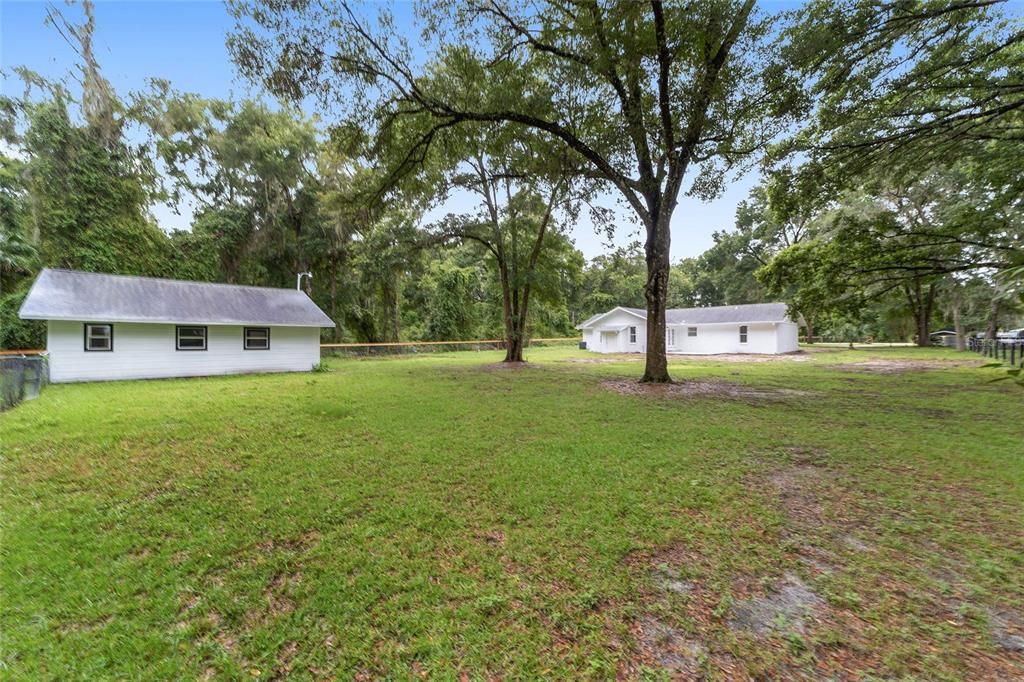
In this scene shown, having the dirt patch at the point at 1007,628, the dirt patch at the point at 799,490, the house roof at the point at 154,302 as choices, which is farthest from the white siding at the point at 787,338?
the dirt patch at the point at 1007,628

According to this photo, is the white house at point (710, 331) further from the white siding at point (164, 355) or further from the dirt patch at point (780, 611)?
the dirt patch at point (780, 611)

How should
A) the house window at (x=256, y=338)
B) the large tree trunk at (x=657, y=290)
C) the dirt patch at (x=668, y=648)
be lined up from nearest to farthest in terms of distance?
the dirt patch at (x=668, y=648)
the large tree trunk at (x=657, y=290)
the house window at (x=256, y=338)

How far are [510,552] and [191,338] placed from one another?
49.0ft

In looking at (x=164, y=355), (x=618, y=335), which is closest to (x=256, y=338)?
(x=164, y=355)

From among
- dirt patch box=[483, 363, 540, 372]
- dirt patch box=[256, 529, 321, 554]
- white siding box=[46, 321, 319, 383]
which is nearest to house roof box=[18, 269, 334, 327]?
white siding box=[46, 321, 319, 383]

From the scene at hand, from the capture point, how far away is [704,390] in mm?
10273

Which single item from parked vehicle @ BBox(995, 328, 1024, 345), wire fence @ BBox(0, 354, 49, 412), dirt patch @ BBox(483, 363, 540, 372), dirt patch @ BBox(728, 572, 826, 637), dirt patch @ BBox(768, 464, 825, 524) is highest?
parked vehicle @ BBox(995, 328, 1024, 345)

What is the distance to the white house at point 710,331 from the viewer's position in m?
26.6

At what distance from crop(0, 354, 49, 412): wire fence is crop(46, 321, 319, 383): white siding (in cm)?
118

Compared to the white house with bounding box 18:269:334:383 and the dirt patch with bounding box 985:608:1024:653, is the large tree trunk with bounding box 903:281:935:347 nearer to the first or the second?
the dirt patch with bounding box 985:608:1024:653

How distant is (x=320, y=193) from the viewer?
2312 centimetres

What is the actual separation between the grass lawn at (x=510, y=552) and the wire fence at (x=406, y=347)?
702 inches

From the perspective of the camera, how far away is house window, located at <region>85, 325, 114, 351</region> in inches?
464

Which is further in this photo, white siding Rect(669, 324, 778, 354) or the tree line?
white siding Rect(669, 324, 778, 354)
